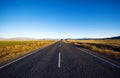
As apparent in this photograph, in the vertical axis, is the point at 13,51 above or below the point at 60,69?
below

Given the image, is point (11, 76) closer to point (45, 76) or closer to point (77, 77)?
point (45, 76)

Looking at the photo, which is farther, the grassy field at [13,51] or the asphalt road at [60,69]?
the grassy field at [13,51]

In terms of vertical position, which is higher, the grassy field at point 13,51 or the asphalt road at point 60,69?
the asphalt road at point 60,69

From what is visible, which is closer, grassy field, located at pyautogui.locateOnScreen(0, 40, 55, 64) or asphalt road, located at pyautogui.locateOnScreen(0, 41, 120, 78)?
asphalt road, located at pyautogui.locateOnScreen(0, 41, 120, 78)

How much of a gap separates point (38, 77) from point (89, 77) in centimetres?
246

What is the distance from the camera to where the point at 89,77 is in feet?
17.7

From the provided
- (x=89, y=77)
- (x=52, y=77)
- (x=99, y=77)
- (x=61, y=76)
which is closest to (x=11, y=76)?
(x=52, y=77)

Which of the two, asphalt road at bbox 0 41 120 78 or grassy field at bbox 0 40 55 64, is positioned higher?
asphalt road at bbox 0 41 120 78

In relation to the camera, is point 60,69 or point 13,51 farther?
point 13,51

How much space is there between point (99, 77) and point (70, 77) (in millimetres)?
1393

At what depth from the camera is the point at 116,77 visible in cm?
543

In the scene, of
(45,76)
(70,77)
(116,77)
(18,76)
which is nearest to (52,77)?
(45,76)

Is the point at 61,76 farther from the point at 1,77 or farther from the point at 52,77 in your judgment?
the point at 1,77

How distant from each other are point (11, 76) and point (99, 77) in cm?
433
